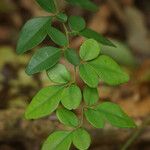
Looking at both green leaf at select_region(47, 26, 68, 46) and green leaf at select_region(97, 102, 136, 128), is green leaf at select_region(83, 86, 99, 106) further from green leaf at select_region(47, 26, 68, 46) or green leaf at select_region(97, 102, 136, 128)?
green leaf at select_region(47, 26, 68, 46)

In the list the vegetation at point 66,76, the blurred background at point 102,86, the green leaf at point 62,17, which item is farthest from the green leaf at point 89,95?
the blurred background at point 102,86

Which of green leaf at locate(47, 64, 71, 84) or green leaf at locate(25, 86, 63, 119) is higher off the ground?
green leaf at locate(47, 64, 71, 84)

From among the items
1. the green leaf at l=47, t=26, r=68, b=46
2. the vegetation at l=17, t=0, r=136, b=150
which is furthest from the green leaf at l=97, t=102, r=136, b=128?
the green leaf at l=47, t=26, r=68, b=46

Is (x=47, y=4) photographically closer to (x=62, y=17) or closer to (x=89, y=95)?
(x=62, y=17)

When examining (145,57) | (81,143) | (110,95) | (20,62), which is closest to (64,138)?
(81,143)

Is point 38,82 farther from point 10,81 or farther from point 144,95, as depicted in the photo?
point 144,95

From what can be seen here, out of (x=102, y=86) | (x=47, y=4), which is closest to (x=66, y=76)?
(x=47, y=4)
